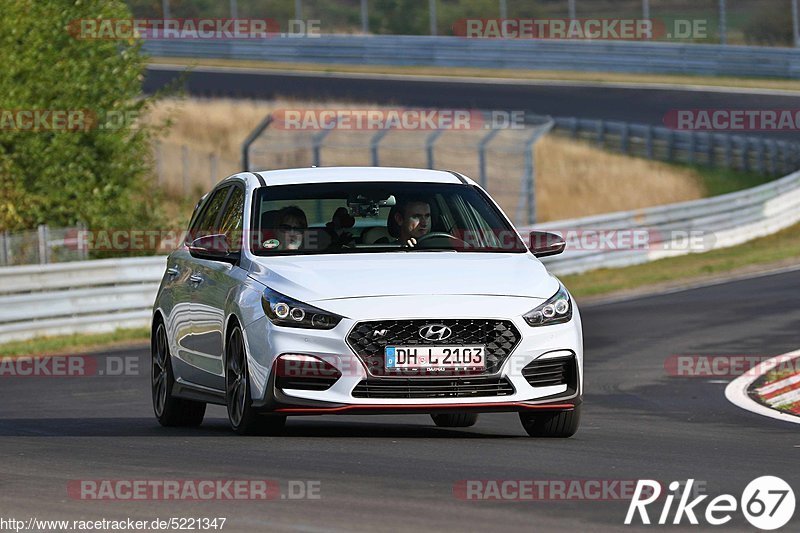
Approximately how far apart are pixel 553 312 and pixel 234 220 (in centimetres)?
238

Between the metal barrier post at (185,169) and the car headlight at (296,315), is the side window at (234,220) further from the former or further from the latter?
the metal barrier post at (185,169)

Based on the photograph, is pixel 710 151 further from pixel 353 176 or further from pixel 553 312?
pixel 553 312

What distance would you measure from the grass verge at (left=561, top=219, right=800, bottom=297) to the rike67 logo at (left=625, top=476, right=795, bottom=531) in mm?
18841

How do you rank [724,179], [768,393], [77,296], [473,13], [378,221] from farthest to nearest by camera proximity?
[473,13]
[724,179]
[77,296]
[768,393]
[378,221]

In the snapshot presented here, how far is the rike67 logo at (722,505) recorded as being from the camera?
23.9 feet

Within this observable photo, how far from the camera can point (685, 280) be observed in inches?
1107

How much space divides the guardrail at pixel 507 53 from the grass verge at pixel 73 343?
28604 millimetres

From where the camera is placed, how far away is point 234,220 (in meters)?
11.3

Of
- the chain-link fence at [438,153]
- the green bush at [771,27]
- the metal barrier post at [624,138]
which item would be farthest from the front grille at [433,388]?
the green bush at [771,27]

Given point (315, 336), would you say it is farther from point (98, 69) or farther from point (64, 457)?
point (98, 69)

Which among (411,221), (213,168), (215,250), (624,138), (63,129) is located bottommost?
(624,138)

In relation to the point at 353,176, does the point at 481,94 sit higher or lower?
lower

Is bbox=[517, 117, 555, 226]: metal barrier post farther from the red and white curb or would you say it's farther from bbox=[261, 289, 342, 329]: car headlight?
bbox=[261, 289, 342, 329]: car headlight

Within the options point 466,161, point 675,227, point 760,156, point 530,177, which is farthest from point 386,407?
point 760,156
